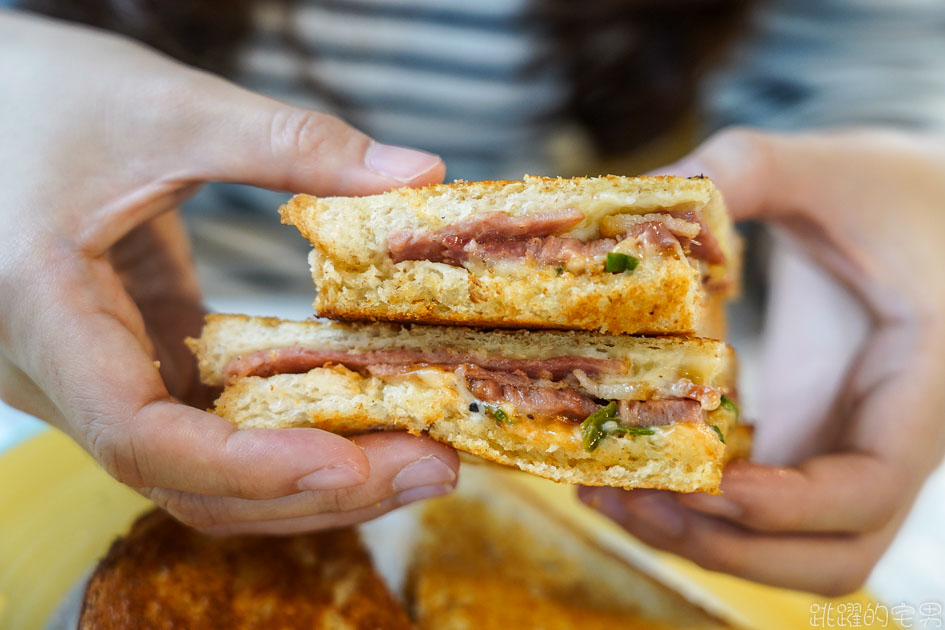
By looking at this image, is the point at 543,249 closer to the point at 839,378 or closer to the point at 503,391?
the point at 503,391

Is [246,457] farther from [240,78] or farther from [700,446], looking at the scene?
[240,78]

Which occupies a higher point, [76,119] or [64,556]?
[76,119]

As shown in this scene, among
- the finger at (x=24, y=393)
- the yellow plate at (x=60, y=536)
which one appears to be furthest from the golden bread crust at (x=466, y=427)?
the yellow plate at (x=60, y=536)

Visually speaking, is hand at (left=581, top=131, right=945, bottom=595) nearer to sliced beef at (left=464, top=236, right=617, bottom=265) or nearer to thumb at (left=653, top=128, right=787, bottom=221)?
thumb at (left=653, top=128, right=787, bottom=221)

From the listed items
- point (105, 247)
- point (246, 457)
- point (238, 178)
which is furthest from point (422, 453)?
point (105, 247)

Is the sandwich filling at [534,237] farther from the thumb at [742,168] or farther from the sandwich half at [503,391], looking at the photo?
the thumb at [742,168]

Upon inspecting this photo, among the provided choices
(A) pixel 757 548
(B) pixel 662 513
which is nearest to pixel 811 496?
(A) pixel 757 548

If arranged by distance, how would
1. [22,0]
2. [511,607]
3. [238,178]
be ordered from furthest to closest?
[22,0] < [511,607] < [238,178]
